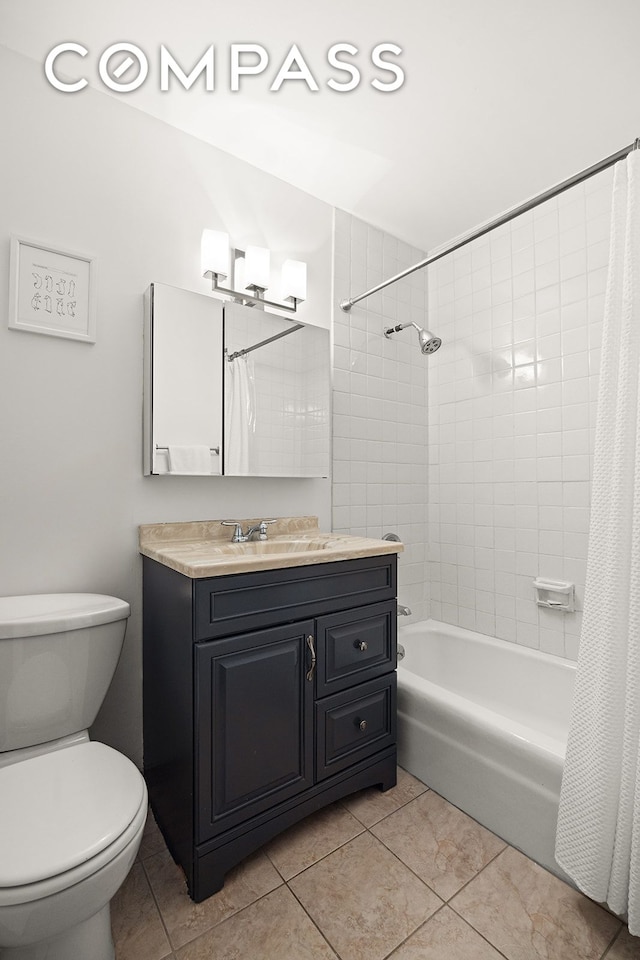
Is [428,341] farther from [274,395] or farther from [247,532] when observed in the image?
[247,532]

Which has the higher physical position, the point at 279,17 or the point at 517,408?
the point at 279,17

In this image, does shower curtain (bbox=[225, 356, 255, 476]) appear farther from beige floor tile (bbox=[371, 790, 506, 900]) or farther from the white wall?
beige floor tile (bbox=[371, 790, 506, 900])

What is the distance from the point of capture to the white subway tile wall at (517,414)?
6.61 ft

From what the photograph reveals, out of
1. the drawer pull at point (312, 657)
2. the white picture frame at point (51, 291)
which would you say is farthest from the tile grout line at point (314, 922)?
the white picture frame at point (51, 291)

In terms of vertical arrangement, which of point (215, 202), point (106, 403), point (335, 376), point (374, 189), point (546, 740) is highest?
point (374, 189)

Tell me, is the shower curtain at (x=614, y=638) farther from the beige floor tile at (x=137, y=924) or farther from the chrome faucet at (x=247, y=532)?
the chrome faucet at (x=247, y=532)

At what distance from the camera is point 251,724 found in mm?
1335

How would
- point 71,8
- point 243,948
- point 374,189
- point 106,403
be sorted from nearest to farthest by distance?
point 243,948 → point 71,8 → point 106,403 → point 374,189

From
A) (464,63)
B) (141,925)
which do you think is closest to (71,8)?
(464,63)

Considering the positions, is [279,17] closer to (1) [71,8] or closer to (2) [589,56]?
(1) [71,8]

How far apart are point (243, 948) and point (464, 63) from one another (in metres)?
2.51

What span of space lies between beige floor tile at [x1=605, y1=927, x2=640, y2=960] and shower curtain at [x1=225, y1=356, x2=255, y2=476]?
1657mm

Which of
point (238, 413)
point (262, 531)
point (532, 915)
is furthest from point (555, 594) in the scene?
point (238, 413)

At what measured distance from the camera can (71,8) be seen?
135 centimetres
